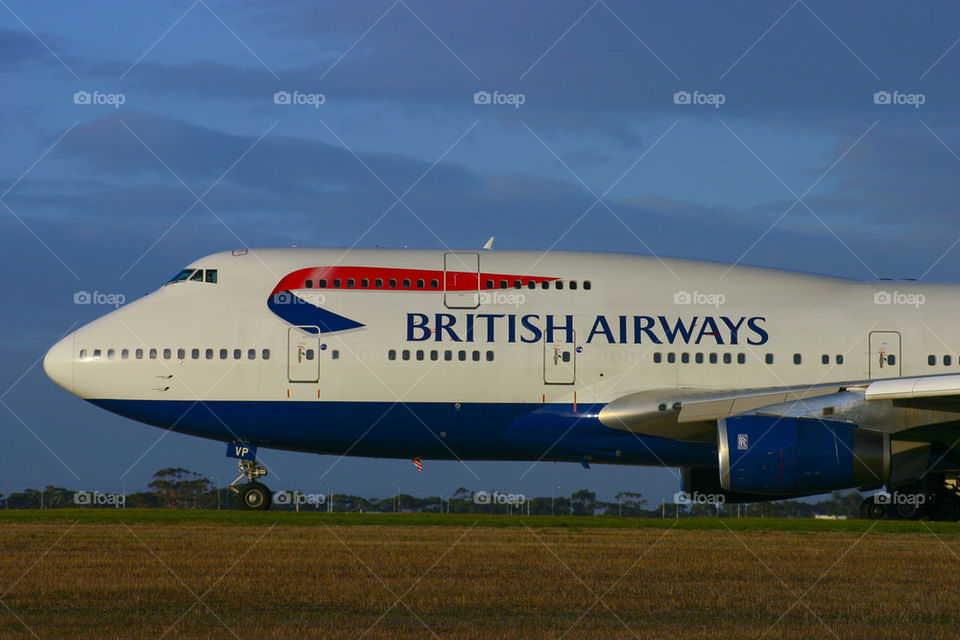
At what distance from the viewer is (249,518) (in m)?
18.5

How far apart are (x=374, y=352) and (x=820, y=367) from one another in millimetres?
7831

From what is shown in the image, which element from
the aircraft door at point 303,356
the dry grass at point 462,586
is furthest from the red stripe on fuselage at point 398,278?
the dry grass at point 462,586

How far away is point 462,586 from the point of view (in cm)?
964

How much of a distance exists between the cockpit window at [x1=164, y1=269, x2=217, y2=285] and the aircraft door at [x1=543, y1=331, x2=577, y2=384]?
593 centimetres

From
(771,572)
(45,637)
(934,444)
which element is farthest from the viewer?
(934,444)

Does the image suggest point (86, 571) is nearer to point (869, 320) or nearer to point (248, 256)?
point (248, 256)

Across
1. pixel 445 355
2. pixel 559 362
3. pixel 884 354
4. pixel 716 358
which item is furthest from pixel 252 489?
pixel 884 354

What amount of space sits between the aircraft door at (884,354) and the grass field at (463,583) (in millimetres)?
5164

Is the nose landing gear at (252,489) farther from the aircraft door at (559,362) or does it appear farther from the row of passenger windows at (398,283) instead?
the aircraft door at (559,362)

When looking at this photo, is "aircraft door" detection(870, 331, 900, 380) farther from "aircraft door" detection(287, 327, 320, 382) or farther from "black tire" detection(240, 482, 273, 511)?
"black tire" detection(240, 482, 273, 511)

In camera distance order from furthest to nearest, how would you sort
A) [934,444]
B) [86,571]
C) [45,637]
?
[934,444]
[86,571]
[45,637]

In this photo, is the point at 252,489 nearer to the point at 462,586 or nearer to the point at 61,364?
the point at 61,364

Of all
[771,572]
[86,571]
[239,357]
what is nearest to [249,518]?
[239,357]

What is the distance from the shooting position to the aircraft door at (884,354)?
2122cm
